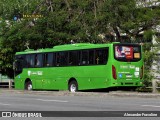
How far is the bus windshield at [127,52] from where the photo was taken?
28.5 metres

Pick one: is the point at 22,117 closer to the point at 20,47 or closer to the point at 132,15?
the point at 132,15

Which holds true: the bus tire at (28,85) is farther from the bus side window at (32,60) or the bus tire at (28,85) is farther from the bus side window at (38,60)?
the bus side window at (38,60)

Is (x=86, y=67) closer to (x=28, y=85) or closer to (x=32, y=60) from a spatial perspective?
(x=32, y=60)

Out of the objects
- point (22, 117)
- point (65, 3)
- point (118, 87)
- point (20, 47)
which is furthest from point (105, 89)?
point (22, 117)

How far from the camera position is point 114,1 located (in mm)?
35500

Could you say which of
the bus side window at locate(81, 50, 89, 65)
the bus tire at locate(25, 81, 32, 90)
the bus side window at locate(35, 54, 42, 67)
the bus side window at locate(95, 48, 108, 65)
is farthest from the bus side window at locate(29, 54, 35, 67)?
the bus side window at locate(95, 48, 108, 65)

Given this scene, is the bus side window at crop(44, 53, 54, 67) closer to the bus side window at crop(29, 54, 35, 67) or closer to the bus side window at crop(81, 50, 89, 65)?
the bus side window at crop(29, 54, 35, 67)

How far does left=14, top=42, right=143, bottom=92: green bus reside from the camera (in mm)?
28562

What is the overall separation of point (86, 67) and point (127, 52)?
8.82ft

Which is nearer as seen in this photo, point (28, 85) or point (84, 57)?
point (84, 57)

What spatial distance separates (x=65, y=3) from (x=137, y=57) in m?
10.4

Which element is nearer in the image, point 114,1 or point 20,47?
point 114,1

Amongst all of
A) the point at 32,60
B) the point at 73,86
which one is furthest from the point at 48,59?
the point at 73,86

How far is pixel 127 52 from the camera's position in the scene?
2894cm
